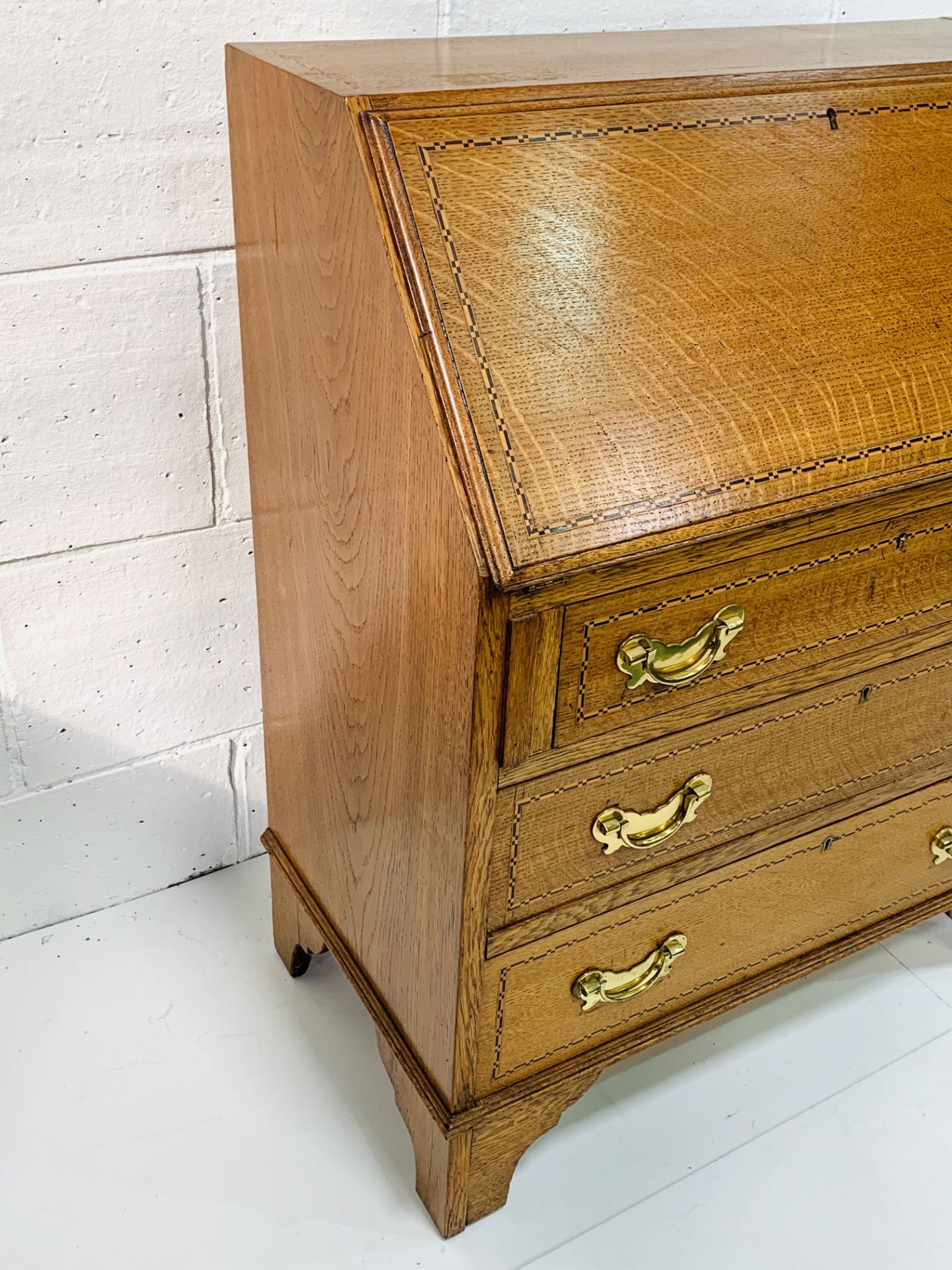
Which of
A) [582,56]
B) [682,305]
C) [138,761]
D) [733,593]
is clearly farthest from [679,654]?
[138,761]

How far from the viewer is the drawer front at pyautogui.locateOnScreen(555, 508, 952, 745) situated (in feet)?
3.29

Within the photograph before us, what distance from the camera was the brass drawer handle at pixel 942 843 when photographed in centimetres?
151

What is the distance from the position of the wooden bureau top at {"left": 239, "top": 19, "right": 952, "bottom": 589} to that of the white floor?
886 millimetres

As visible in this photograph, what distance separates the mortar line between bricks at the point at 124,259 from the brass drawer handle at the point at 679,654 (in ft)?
2.59

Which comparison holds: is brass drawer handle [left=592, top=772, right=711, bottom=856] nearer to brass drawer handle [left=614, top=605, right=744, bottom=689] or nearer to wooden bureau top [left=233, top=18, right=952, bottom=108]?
brass drawer handle [left=614, top=605, right=744, bottom=689]

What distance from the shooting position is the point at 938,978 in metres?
1.71

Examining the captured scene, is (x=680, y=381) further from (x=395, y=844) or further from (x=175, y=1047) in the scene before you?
(x=175, y=1047)

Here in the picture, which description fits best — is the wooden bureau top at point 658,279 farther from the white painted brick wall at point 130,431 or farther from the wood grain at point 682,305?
the white painted brick wall at point 130,431

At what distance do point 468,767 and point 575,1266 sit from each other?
706 millimetres

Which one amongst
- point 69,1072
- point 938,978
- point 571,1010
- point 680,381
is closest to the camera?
point 680,381

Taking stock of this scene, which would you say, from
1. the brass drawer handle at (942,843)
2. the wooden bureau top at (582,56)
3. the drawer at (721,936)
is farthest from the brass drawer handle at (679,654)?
the brass drawer handle at (942,843)

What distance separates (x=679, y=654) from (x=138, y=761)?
960 mm

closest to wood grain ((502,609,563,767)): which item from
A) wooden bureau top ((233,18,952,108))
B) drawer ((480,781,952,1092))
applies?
drawer ((480,781,952,1092))

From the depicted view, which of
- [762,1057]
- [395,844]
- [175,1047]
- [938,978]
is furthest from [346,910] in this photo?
[938,978]
